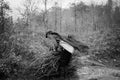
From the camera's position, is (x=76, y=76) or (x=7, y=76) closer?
(x=7, y=76)

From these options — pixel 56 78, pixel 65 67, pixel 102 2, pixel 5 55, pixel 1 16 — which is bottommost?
pixel 56 78

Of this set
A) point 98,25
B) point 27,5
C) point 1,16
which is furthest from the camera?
point 98,25

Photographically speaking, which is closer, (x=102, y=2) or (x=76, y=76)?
(x=76, y=76)

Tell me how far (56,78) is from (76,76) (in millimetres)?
1065

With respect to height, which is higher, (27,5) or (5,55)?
(27,5)

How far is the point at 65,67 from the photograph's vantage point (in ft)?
20.2

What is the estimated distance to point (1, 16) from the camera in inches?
250

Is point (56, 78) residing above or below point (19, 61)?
below

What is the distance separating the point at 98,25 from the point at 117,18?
35.1ft

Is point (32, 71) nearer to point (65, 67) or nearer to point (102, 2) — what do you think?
point (65, 67)

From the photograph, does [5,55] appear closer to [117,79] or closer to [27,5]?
[117,79]

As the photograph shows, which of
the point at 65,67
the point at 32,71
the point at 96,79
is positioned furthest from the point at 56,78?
the point at 96,79

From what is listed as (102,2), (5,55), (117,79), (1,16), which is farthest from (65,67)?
(102,2)

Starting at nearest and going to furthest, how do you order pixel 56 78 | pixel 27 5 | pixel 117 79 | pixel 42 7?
pixel 117 79, pixel 56 78, pixel 27 5, pixel 42 7
